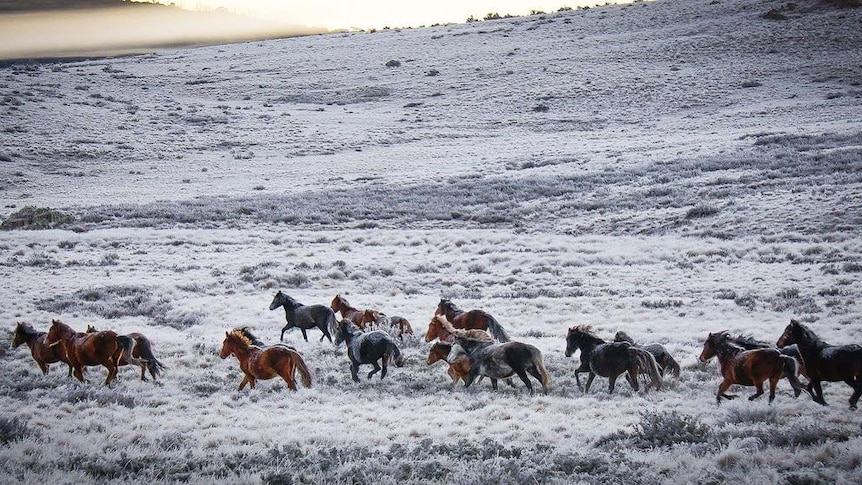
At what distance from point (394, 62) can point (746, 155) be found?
51107 mm

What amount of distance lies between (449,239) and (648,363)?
58.7ft

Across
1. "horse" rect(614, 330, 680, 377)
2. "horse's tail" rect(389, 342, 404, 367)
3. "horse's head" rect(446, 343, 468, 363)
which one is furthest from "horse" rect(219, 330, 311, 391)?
"horse" rect(614, 330, 680, 377)

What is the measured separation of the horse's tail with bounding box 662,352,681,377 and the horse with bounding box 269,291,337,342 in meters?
7.10

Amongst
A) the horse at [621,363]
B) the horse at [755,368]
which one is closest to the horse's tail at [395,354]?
the horse at [621,363]

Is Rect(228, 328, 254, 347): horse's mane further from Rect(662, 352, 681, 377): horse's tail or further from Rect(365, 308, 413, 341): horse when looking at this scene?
Rect(662, 352, 681, 377): horse's tail

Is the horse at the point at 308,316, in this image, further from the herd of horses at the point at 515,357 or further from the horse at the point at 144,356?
the horse at the point at 144,356

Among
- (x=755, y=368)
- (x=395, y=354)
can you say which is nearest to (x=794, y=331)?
(x=755, y=368)

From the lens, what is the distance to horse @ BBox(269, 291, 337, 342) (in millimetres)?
14664

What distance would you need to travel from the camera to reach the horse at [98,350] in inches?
445

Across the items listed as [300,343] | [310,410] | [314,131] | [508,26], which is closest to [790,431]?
[310,410]

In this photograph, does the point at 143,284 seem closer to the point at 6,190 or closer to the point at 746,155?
the point at 6,190

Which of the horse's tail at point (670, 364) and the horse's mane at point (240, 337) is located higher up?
the horse's mane at point (240, 337)

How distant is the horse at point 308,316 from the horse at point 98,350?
3.74m

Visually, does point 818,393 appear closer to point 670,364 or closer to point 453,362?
point 670,364
